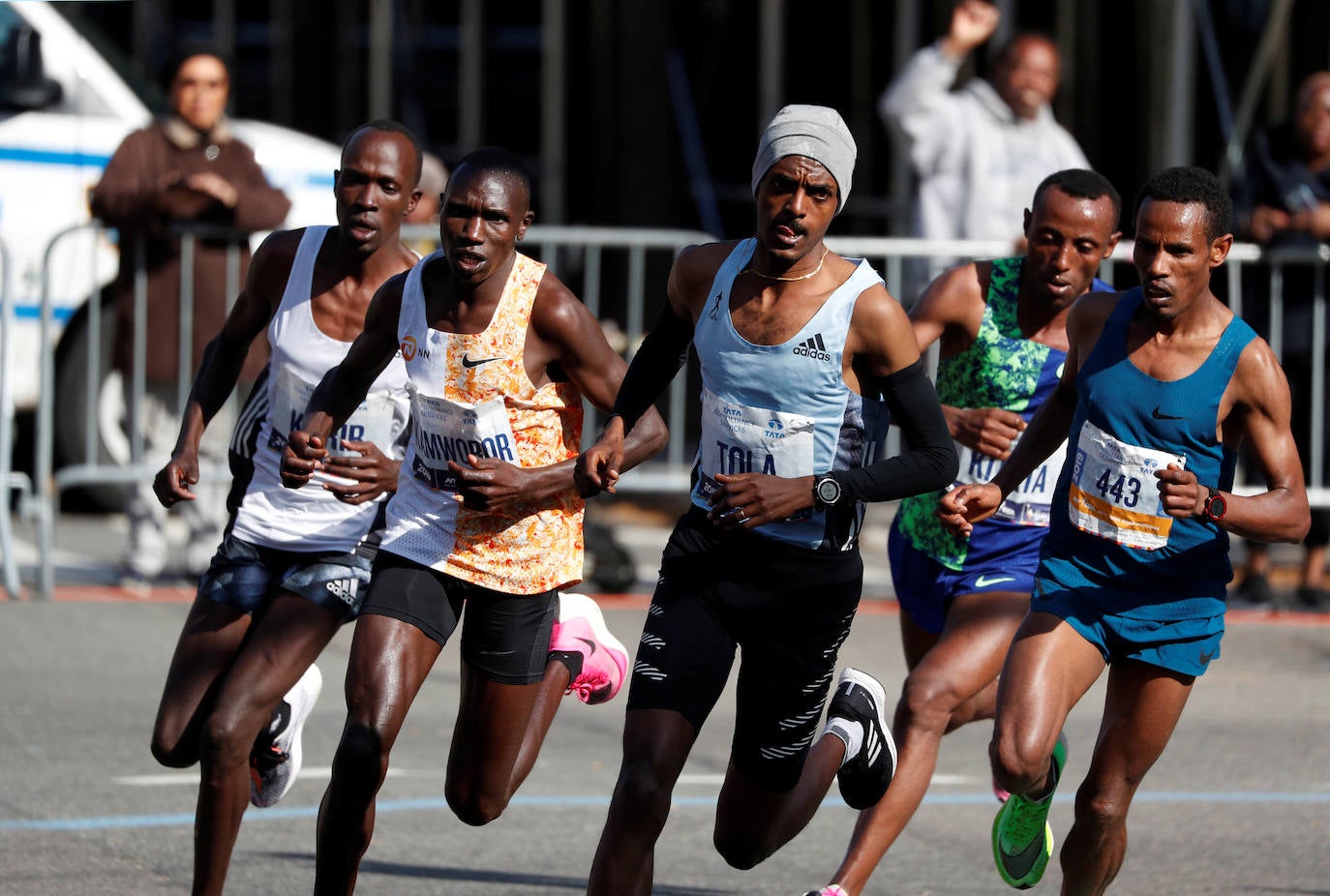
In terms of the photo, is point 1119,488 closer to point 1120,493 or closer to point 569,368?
point 1120,493

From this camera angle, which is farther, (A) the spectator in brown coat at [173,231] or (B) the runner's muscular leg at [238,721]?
(A) the spectator in brown coat at [173,231]

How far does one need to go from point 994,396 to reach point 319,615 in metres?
2.01

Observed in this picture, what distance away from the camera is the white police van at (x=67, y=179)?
Answer: 1142 centimetres

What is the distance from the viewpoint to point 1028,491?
6.18m

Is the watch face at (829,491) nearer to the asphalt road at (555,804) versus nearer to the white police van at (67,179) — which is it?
the asphalt road at (555,804)

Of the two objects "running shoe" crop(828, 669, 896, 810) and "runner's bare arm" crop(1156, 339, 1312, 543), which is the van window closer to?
"running shoe" crop(828, 669, 896, 810)

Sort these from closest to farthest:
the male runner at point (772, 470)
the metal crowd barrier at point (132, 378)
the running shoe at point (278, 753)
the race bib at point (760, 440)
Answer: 1. the male runner at point (772, 470)
2. the race bib at point (760, 440)
3. the running shoe at point (278, 753)
4. the metal crowd barrier at point (132, 378)

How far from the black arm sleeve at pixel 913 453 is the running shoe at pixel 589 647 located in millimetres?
1167

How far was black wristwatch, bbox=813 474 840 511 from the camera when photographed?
4.81 meters

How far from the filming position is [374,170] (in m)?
5.72

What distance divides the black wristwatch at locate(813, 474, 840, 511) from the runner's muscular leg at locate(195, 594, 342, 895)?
1489mm

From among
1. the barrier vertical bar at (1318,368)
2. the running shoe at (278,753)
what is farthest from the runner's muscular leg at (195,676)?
the barrier vertical bar at (1318,368)

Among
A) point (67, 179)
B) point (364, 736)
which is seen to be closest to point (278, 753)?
point (364, 736)

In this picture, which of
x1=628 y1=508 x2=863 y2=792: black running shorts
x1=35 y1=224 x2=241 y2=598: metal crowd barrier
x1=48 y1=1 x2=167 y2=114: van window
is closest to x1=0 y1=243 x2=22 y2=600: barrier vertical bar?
x1=35 y1=224 x2=241 y2=598: metal crowd barrier
